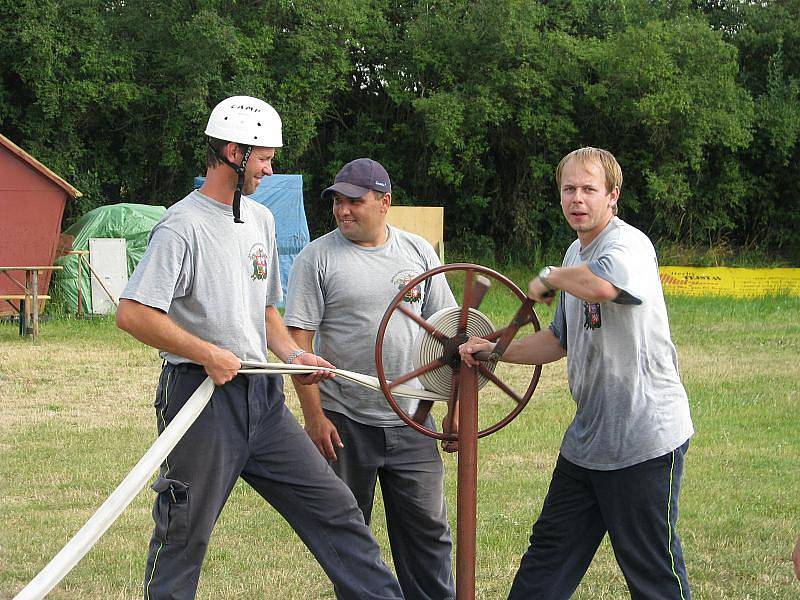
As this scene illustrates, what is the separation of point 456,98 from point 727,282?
7.24 meters

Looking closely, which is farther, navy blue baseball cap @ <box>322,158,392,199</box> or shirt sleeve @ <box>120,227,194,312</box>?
navy blue baseball cap @ <box>322,158,392,199</box>

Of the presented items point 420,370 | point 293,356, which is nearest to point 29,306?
point 293,356

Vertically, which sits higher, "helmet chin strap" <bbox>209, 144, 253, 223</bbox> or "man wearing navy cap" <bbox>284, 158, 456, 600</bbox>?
"helmet chin strap" <bbox>209, 144, 253, 223</bbox>

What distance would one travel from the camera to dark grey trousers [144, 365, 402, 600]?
352cm

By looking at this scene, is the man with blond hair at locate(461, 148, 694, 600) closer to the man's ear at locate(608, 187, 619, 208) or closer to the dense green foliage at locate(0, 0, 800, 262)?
the man's ear at locate(608, 187, 619, 208)

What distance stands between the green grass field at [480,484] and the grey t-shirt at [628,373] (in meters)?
1.44

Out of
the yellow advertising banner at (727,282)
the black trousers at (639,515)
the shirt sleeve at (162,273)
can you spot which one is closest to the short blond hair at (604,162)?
the black trousers at (639,515)

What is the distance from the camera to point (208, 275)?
11.8 feet

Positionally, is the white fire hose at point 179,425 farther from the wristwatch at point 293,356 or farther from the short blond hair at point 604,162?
the short blond hair at point 604,162

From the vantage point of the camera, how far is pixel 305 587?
16.0ft

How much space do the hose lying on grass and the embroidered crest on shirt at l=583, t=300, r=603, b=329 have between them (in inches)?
21.9

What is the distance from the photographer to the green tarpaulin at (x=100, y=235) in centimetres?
1753

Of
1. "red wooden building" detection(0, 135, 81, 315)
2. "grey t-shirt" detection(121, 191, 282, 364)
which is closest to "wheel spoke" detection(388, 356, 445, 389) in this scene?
"grey t-shirt" detection(121, 191, 282, 364)

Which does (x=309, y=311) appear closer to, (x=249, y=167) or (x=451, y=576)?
(x=249, y=167)
